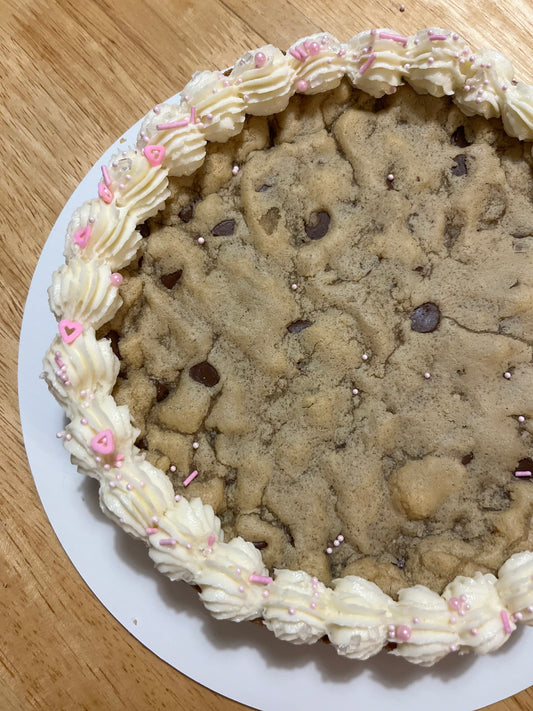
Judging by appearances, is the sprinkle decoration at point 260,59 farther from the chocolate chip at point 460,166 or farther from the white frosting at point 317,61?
the chocolate chip at point 460,166

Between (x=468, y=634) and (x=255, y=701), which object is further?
(x=255, y=701)

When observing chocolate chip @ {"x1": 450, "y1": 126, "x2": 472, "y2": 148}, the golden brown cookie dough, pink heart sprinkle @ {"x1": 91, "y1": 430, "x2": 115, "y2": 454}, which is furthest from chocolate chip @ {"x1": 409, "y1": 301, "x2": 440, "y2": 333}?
pink heart sprinkle @ {"x1": 91, "y1": 430, "x2": 115, "y2": 454}

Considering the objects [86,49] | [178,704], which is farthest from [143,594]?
[86,49]

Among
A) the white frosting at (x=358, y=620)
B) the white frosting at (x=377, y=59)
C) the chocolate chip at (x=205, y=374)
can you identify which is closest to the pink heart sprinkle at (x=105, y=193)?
the chocolate chip at (x=205, y=374)

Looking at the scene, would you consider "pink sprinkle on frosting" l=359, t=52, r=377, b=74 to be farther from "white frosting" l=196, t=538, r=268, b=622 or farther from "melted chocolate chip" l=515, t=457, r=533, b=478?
"white frosting" l=196, t=538, r=268, b=622

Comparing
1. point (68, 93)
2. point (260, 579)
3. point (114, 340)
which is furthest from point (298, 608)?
point (68, 93)

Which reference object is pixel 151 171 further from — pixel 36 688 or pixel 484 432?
pixel 36 688
